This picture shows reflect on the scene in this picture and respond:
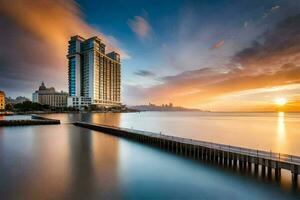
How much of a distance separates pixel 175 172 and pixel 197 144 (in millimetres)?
7717

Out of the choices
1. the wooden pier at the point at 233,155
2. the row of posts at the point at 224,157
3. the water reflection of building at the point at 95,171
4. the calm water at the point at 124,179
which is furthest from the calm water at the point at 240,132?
the water reflection of building at the point at 95,171

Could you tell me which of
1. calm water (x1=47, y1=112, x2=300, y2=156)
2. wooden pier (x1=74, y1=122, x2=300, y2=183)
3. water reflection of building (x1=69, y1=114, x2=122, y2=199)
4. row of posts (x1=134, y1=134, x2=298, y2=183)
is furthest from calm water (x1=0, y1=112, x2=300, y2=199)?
calm water (x1=47, y1=112, x2=300, y2=156)

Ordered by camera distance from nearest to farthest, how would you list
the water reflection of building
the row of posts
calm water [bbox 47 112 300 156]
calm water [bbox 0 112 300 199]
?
1. calm water [bbox 0 112 300 199]
2. the water reflection of building
3. the row of posts
4. calm water [bbox 47 112 300 156]

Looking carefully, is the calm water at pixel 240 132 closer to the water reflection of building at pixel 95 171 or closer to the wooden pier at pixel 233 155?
the wooden pier at pixel 233 155

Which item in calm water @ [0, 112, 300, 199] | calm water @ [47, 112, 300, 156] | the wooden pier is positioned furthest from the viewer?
calm water @ [47, 112, 300, 156]

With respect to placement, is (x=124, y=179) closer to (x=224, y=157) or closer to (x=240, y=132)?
(x=224, y=157)

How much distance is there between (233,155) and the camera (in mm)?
23859

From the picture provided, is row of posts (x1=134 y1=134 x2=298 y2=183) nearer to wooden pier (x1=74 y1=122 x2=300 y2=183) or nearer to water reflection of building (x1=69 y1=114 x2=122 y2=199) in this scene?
wooden pier (x1=74 y1=122 x2=300 y2=183)

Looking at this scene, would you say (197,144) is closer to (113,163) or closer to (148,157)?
(148,157)

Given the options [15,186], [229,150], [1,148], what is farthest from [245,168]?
[1,148]

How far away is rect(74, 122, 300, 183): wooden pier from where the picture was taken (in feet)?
64.4

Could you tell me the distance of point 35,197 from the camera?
16.2 meters

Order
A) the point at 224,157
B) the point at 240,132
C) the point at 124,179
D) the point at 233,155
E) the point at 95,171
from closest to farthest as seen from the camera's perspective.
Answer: the point at 124,179 < the point at 95,171 < the point at 233,155 < the point at 224,157 < the point at 240,132

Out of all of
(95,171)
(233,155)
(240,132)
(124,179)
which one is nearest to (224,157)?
(233,155)
